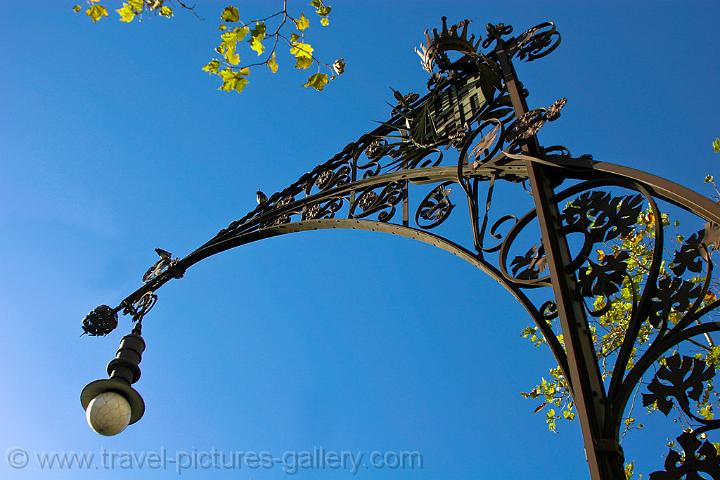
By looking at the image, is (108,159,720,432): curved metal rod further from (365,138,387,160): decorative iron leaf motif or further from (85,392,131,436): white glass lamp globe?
(85,392,131,436): white glass lamp globe

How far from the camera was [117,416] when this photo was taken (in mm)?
4215

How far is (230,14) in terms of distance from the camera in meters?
4.25

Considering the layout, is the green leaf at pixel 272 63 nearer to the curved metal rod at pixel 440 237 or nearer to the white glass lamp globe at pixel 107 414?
the curved metal rod at pixel 440 237

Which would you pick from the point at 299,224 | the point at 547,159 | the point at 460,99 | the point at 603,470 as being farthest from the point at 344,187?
the point at 603,470

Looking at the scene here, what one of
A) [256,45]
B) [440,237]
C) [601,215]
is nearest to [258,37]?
[256,45]

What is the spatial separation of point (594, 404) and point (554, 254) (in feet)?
2.20

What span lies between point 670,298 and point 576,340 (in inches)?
15.5

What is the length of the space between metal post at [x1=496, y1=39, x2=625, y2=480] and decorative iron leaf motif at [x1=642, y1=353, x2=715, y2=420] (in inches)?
7.6

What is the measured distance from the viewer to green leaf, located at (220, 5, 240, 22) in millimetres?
4211

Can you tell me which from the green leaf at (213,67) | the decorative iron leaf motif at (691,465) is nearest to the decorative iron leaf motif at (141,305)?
the green leaf at (213,67)

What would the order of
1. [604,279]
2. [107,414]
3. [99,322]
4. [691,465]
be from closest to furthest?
[691,465], [604,279], [107,414], [99,322]

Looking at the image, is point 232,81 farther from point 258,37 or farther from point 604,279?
point 604,279

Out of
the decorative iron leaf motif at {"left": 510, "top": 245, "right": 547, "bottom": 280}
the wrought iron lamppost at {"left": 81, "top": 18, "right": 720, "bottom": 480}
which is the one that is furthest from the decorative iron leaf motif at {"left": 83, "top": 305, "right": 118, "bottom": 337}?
the decorative iron leaf motif at {"left": 510, "top": 245, "right": 547, "bottom": 280}

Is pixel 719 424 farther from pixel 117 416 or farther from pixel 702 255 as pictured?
pixel 117 416
